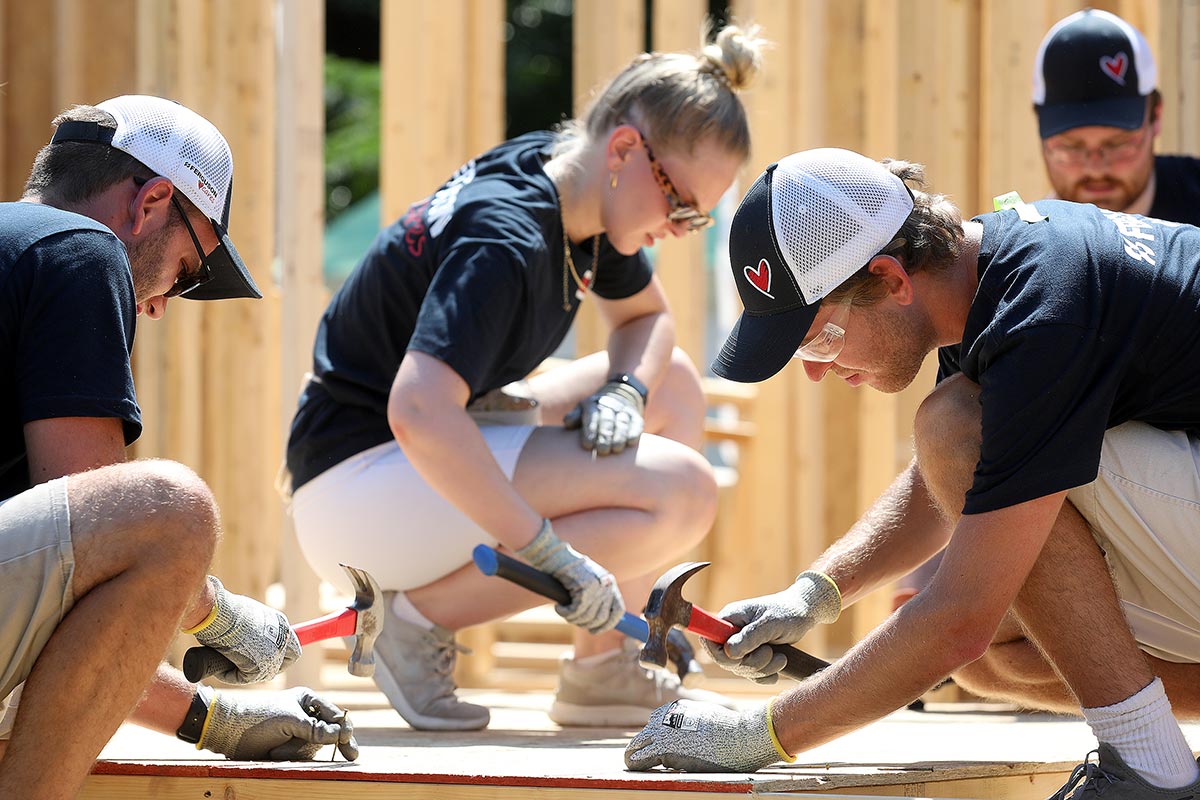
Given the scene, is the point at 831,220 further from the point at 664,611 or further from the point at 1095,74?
the point at 1095,74

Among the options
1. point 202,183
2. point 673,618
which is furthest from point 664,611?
point 202,183

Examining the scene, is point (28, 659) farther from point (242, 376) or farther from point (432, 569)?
point (242, 376)

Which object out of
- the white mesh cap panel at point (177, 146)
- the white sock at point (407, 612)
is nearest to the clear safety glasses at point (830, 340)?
the white mesh cap panel at point (177, 146)

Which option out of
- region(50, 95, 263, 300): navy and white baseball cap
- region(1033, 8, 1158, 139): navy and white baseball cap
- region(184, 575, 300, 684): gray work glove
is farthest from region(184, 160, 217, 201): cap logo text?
region(1033, 8, 1158, 139): navy and white baseball cap

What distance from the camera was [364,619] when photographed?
269 centimetres

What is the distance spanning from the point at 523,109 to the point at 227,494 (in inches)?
418

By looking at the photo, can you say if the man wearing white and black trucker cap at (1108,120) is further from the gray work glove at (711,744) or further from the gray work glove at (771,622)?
the gray work glove at (711,744)

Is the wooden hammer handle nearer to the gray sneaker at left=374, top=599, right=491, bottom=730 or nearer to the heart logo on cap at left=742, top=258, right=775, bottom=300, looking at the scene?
the heart logo on cap at left=742, top=258, right=775, bottom=300

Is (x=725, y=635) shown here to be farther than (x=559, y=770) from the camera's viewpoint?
Yes

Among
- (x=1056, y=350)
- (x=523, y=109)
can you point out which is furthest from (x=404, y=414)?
(x=523, y=109)

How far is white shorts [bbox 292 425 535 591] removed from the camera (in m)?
2.94

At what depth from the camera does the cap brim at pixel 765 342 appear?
217 cm

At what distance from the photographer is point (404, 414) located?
8.55 feet

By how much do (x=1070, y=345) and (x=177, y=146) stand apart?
1391 mm
